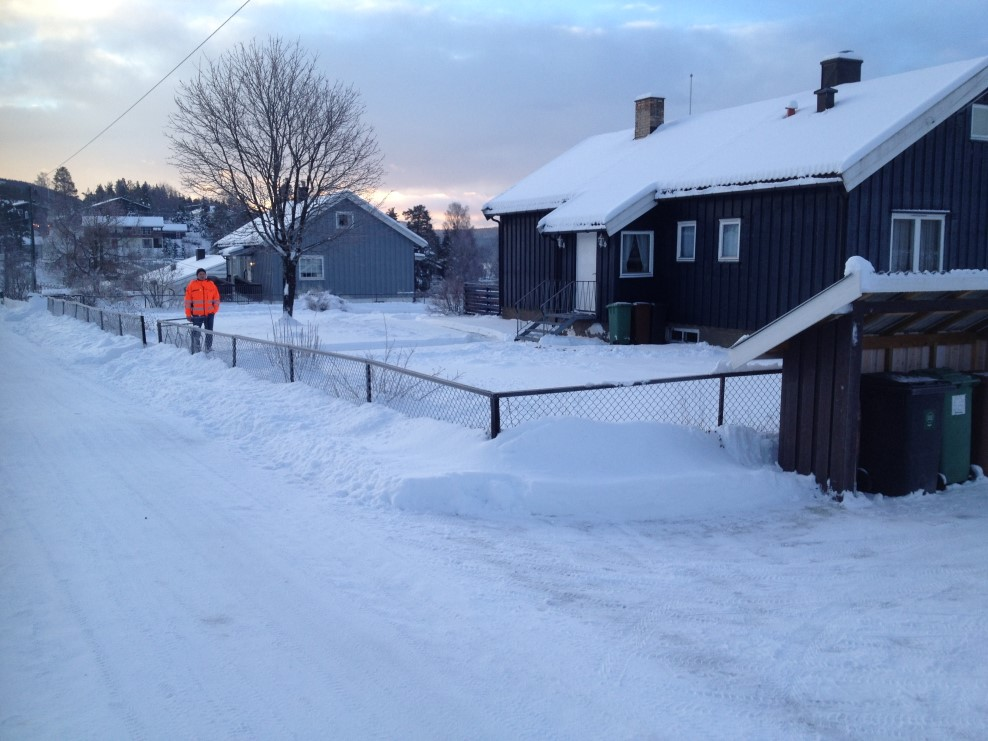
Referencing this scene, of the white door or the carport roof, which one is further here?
the white door

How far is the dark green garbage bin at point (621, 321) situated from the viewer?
19.2 meters

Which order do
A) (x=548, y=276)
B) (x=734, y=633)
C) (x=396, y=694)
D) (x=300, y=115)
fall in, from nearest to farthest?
1. (x=396, y=694)
2. (x=734, y=633)
3. (x=548, y=276)
4. (x=300, y=115)

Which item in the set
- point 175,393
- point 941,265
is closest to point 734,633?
point 175,393

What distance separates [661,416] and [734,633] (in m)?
5.25

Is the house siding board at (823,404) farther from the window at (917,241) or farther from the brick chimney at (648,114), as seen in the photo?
the brick chimney at (648,114)

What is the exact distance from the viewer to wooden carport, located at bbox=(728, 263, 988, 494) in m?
6.93

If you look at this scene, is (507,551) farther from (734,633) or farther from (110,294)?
(110,294)

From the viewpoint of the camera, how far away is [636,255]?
2014 centimetres

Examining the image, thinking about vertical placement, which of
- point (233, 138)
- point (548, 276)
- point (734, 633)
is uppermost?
point (233, 138)

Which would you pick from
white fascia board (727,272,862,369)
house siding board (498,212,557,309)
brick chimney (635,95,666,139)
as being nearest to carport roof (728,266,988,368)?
white fascia board (727,272,862,369)

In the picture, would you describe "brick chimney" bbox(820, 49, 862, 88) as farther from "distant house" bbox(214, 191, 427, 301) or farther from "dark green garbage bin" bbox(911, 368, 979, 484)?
"distant house" bbox(214, 191, 427, 301)

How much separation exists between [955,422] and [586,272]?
545 inches

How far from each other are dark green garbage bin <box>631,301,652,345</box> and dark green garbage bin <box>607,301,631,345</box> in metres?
0.12

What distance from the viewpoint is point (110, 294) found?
3244 cm
